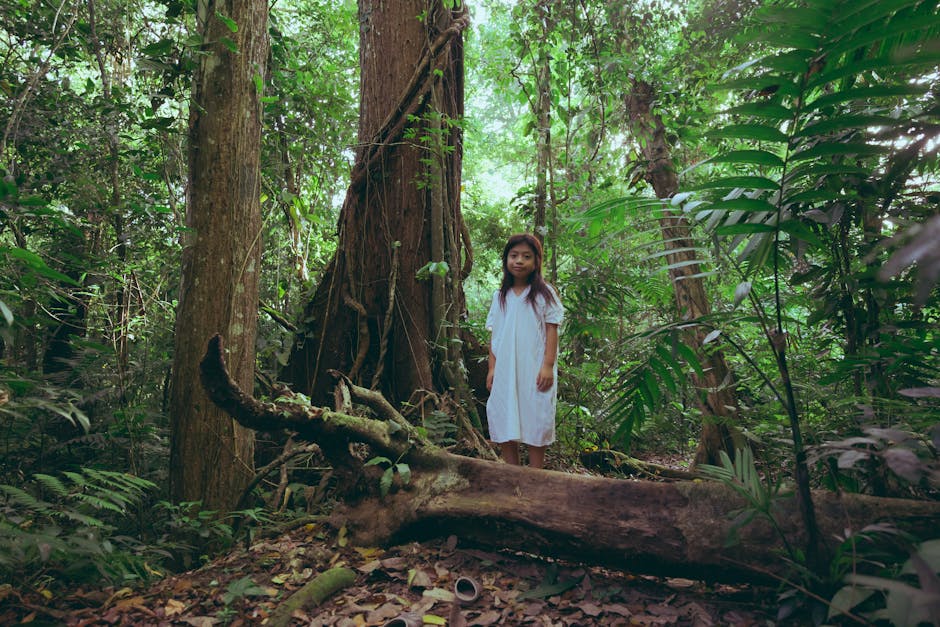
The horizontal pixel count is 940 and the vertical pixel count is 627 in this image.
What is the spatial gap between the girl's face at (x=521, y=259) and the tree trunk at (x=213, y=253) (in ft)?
5.61

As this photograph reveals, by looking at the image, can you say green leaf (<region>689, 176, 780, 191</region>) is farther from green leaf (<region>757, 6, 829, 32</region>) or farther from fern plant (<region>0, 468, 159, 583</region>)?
fern plant (<region>0, 468, 159, 583</region>)

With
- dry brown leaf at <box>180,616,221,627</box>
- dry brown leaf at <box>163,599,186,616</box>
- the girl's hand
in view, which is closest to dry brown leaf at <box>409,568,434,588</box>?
dry brown leaf at <box>180,616,221,627</box>

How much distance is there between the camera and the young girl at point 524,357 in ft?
11.6

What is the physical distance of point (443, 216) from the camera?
14.3ft

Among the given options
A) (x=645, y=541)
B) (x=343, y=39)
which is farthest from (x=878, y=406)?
(x=343, y=39)

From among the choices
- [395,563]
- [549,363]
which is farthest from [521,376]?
[395,563]

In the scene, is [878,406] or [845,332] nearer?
[878,406]

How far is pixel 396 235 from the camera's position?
4.44 meters

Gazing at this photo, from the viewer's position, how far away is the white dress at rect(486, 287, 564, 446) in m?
3.53

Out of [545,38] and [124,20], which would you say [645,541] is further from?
[124,20]

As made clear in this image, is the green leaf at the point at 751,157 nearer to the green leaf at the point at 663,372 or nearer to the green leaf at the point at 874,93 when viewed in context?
the green leaf at the point at 874,93

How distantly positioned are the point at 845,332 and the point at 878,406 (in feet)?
1.44

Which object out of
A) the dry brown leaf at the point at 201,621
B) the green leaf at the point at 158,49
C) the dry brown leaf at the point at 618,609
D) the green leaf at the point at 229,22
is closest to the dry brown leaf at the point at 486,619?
the dry brown leaf at the point at 618,609

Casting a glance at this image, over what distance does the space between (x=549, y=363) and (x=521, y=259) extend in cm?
73
